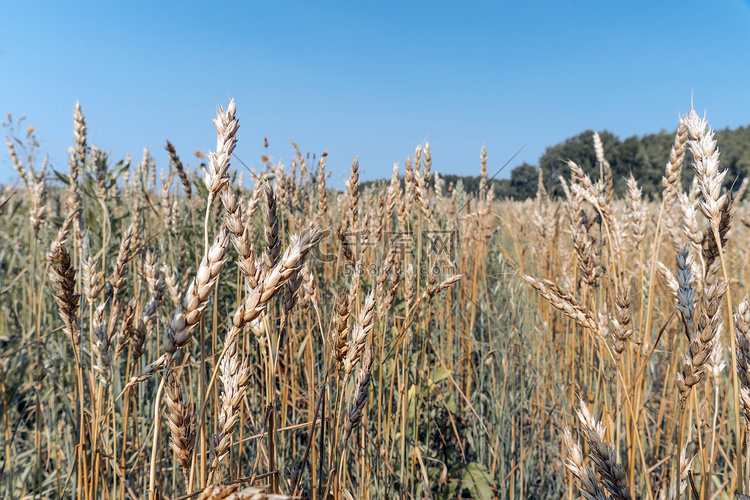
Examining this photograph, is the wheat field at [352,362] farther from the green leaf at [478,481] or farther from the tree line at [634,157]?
the tree line at [634,157]

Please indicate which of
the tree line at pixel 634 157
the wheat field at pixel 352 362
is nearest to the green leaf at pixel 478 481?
the wheat field at pixel 352 362

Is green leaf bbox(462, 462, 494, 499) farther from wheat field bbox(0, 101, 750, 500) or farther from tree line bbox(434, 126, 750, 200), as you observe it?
tree line bbox(434, 126, 750, 200)

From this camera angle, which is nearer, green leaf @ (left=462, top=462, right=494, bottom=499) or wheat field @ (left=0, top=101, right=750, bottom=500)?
wheat field @ (left=0, top=101, right=750, bottom=500)

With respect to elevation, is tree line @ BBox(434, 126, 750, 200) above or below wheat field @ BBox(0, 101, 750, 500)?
above

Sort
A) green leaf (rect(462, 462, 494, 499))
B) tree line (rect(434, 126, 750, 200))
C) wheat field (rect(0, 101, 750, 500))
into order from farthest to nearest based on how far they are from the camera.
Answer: tree line (rect(434, 126, 750, 200)) < green leaf (rect(462, 462, 494, 499)) < wheat field (rect(0, 101, 750, 500))

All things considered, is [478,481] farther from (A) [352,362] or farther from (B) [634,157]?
(B) [634,157]

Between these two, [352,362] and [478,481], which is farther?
[478,481]

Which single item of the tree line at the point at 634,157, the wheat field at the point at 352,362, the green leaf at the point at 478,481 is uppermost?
the tree line at the point at 634,157

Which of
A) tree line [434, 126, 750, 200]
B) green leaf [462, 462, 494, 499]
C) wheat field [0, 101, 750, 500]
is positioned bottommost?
green leaf [462, 462, 494, 499]

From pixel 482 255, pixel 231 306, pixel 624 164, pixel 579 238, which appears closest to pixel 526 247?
pixel 482 255

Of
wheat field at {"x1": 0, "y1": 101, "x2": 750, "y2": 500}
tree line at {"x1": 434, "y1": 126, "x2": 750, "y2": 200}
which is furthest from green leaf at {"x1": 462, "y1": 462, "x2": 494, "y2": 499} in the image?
tree line at {"x1": 434, "y1": 126, "x2": 750, "y2": 200}

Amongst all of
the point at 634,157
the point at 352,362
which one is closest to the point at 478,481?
the point at 352,362

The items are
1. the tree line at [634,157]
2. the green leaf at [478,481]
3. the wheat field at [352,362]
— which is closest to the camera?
the wheat field at [352,362]

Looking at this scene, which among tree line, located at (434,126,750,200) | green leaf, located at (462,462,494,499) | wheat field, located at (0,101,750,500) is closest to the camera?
wheat field, located at (0,101,750,500)
